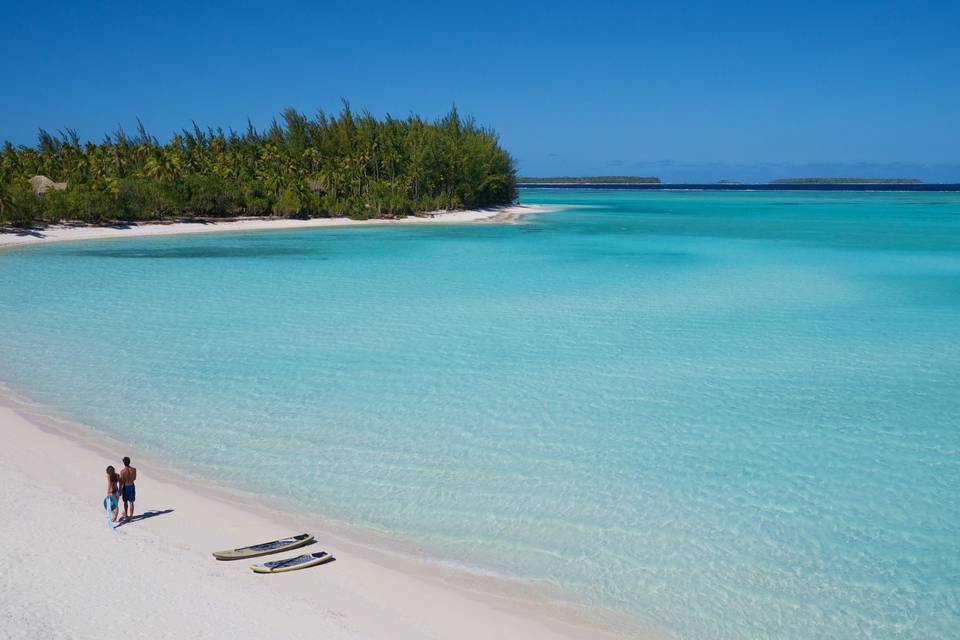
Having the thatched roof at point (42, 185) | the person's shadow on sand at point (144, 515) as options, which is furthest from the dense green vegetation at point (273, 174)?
the person's shadow on sand at point (144, 515)

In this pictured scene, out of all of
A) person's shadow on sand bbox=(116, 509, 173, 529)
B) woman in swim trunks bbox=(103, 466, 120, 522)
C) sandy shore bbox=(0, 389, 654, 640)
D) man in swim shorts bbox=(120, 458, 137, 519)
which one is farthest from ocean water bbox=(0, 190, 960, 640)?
woman in swim trunks bbox=(103, 466, 120, 522)

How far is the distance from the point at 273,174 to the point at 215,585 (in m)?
48.1

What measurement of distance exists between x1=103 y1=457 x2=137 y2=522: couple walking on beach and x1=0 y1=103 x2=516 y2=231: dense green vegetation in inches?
1322

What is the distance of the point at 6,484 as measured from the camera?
6793 mm

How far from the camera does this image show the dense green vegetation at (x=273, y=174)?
39812 millimetres

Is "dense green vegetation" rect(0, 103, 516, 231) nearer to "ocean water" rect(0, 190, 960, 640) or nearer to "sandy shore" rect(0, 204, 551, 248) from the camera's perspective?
"sandy shore" rect(0, 204, 551, 248)

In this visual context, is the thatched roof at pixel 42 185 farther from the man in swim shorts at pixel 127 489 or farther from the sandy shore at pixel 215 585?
the man in swim shorts at pixel 127 489

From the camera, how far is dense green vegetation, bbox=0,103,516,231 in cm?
3981

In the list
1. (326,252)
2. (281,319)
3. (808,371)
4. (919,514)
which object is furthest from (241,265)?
(919,514)

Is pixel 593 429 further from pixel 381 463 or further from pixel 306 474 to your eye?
pixel 306 474

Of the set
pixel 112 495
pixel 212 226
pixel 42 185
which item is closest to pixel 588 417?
pixel 112 495

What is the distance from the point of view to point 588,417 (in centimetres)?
972

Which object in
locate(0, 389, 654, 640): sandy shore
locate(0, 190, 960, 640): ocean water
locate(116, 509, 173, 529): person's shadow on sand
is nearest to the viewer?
locate(0, 389, 654, 640): sandy shore

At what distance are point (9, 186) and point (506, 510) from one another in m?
36.5
